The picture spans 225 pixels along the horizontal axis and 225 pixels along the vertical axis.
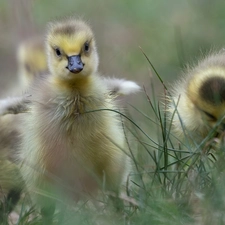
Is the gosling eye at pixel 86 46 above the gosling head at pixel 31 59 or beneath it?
above

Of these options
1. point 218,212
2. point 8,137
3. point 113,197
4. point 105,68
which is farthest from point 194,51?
point 218,212

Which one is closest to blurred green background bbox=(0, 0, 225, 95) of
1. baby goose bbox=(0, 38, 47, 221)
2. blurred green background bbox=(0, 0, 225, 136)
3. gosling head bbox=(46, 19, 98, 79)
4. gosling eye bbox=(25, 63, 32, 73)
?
blurred green background bbox=(0, 0, 225, 136)

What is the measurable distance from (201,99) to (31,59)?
1.86 m

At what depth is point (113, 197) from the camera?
9.75ft

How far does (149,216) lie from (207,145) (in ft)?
1.04

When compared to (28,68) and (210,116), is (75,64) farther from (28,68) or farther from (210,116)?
(28,68)

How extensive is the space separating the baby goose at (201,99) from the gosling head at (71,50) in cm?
32

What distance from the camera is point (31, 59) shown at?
16.1ft

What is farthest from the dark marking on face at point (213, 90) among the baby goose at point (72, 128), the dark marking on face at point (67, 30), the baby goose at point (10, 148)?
the baby goose at point (10, 148)

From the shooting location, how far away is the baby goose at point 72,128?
10.7ft

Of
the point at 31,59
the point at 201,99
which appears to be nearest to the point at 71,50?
the point at 201,99

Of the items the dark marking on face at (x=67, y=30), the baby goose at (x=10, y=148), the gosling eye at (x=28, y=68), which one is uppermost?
the dark marking on face at (x=67, y=30)

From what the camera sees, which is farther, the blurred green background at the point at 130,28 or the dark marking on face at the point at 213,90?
the blurred green background at the point at 130,28

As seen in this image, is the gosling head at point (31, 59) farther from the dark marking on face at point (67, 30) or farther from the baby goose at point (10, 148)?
the dark marking on face at point (67, 30)
